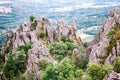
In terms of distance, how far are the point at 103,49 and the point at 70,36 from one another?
71163mm

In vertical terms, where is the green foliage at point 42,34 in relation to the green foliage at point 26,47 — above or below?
above

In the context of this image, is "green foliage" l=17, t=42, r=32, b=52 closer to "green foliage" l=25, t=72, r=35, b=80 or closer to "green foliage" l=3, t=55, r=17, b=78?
"green foliage" l=3, t=55, r=17, b=78

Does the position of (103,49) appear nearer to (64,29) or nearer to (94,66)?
(94,66)

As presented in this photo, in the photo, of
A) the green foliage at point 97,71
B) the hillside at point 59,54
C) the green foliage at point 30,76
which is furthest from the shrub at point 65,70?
the green foliage at point 97,71

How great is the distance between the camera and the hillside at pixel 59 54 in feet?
282

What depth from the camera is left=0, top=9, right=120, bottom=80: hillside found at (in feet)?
282

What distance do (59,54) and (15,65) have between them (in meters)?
18.5

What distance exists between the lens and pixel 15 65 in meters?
129

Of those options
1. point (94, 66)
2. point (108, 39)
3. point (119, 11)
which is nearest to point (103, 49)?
point (108, 39)

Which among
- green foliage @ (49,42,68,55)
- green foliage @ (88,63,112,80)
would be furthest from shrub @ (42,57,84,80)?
green foliage @ (49,42,68,55)

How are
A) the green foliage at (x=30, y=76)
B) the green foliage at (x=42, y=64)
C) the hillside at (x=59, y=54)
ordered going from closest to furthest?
the hillside at (x=59, y=54) < the green foliage at (x=30, y=76) < the green foliage at (x=42, y=64)

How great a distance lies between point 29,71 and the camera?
114 metres

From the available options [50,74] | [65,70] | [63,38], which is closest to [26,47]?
[63,38]

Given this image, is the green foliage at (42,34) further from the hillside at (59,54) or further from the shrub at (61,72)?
→ the shrub at (61,72)
